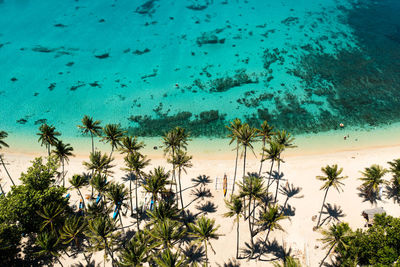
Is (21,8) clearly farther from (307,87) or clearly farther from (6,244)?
(307,87)

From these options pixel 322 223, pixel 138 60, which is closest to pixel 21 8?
pixel 138 60

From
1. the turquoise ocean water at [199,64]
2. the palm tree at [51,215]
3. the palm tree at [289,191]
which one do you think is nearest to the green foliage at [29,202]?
the palm tree at [51,215]

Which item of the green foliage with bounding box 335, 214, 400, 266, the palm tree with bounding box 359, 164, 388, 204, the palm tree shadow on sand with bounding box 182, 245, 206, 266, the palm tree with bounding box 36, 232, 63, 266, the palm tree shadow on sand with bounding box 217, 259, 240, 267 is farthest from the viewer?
the palm tree with bounding box 359, 164, 388, 204

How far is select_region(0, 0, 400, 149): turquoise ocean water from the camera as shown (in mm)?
68000

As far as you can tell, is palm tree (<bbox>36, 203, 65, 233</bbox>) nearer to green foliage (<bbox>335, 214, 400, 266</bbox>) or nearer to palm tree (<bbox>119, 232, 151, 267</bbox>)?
palm tree (<bbox>119, 232, 151, 267</bbox>)

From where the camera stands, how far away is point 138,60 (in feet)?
292

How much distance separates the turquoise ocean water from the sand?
37.3 ft

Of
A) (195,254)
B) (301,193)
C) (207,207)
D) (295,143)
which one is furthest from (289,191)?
(195,254)

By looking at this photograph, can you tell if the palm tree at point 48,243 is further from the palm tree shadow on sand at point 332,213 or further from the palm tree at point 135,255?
the palm tree shadow on sand at point 332,213

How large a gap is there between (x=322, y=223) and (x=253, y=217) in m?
12.0

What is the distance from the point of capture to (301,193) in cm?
4472

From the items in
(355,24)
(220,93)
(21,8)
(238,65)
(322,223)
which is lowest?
(322,223)

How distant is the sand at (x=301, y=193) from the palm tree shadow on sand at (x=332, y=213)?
0.89m

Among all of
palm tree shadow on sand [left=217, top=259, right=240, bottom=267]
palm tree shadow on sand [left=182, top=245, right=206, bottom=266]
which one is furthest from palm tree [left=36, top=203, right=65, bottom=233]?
palm tree shadow on sand [left=217, top=259, right=240, bottom=267]
